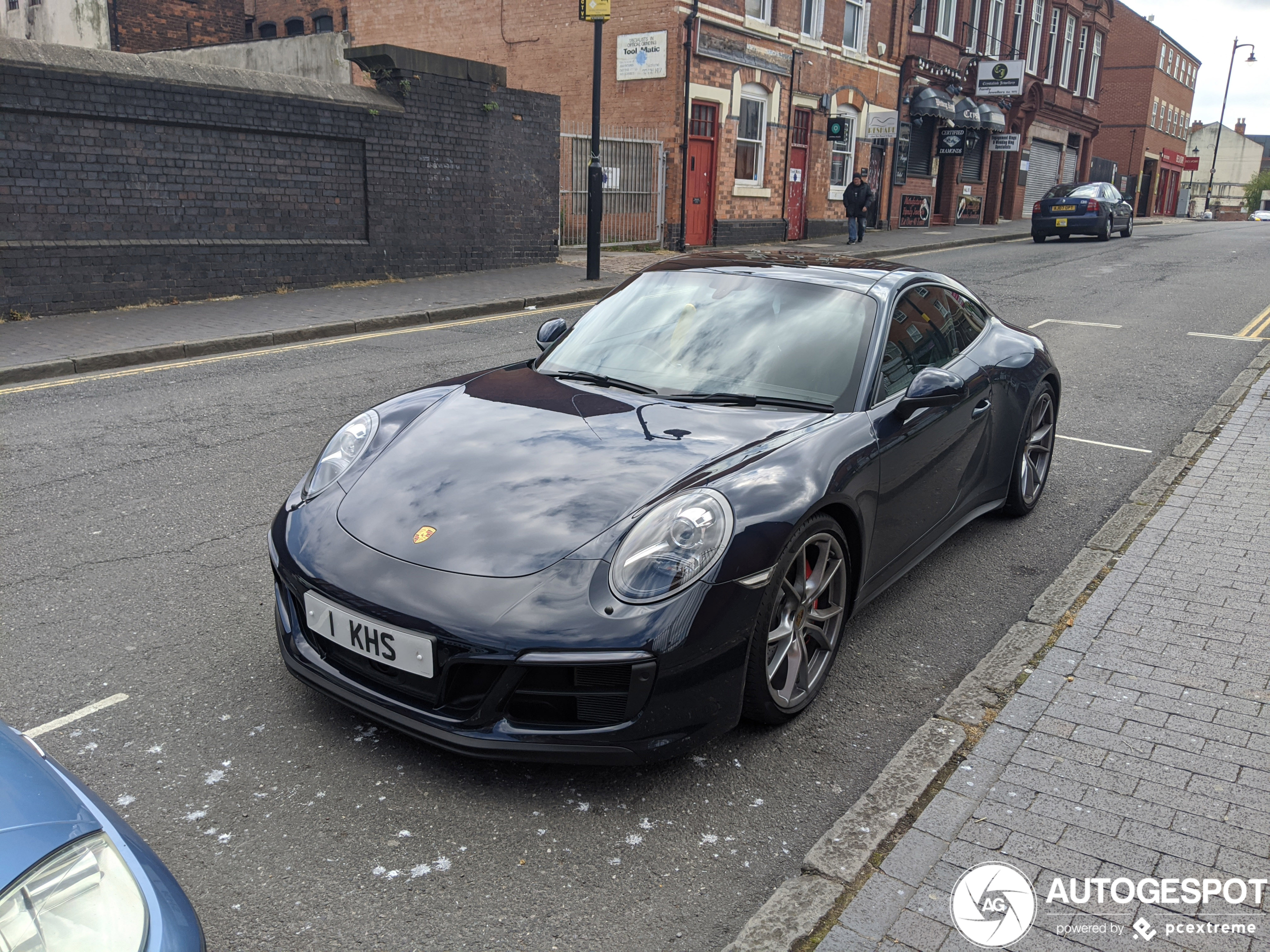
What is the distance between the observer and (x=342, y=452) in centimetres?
369

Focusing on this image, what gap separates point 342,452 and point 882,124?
26.7 meters

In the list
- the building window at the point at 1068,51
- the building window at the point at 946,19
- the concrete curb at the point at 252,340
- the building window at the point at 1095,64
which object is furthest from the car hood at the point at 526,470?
the building window at the point at 1095,64

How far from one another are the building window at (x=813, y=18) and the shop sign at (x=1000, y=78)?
9.93m

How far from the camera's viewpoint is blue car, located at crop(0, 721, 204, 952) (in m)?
1.49

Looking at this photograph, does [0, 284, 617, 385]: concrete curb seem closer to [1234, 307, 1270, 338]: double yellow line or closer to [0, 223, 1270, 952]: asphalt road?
[0, 223, 1270, 952]: asphalt road

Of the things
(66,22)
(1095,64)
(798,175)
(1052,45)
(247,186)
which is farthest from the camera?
(1095,64)

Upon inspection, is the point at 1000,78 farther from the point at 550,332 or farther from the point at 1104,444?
the point at 550,332

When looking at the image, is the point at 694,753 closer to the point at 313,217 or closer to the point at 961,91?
the point at 313,217

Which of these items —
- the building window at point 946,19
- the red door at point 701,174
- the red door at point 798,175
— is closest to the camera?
the red door at point 701,174

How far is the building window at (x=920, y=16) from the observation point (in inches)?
1155

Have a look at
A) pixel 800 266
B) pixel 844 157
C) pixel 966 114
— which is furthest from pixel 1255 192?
pixel 800 266

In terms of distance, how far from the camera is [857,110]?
88.8ft

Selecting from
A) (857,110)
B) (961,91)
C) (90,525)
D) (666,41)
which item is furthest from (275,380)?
(961,91)

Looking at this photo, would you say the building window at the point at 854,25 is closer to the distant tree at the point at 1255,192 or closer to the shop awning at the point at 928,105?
the shop awning at the point at 928,105
